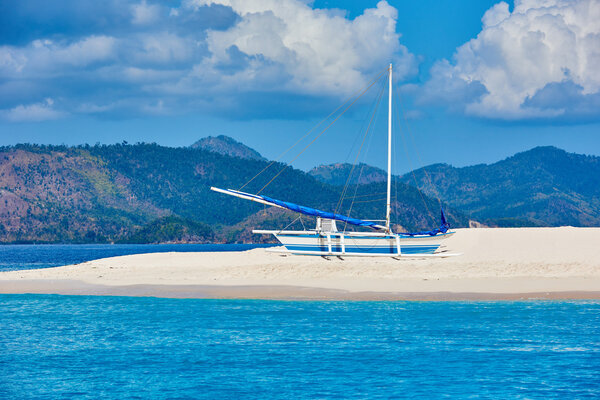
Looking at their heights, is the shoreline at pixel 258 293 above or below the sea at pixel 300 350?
above

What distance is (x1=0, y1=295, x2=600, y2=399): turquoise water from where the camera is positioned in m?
22.2

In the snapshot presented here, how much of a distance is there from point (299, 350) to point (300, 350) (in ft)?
0.12

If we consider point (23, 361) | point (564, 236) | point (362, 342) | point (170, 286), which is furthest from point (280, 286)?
point (564, 236)

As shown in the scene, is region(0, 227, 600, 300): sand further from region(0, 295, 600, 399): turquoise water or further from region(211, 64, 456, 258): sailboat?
region(0, 295, 600, 399): turquoise water

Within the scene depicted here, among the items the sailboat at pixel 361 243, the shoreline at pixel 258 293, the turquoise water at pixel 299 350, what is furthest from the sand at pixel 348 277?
the turquoise water at pixel 299 350

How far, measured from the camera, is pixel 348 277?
46.8 metres

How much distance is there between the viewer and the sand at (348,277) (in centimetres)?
4094

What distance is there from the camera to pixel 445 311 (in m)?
35.5

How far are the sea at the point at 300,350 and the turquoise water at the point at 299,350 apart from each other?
0.06 m

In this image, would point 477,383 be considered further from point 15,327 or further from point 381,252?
point 381,252

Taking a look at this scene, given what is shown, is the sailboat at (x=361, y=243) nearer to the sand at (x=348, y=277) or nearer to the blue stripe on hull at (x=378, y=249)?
the blue stripe on hull at (x=378, y=249)

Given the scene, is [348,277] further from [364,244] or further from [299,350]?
[299,350]

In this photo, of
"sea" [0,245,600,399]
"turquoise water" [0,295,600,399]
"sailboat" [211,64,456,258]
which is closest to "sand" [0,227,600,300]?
"sailboat" [211,64,456,258]

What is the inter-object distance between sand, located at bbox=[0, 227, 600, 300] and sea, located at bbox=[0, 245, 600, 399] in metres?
2.55
